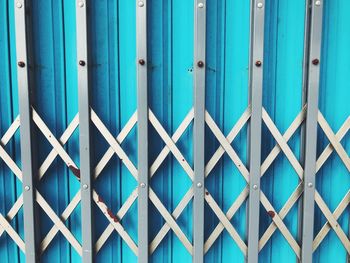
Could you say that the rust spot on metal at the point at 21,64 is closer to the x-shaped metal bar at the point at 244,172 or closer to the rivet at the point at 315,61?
the x-shaped metal bar at the point at 244,172

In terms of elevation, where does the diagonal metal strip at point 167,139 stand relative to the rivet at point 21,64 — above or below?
below

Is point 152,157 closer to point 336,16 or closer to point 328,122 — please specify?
point 328,122

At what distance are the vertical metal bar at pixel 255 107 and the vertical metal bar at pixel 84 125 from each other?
0.72 meters

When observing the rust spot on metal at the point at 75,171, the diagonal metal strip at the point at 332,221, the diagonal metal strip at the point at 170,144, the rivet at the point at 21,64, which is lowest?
the diagonal metal strip at the point at 332,221

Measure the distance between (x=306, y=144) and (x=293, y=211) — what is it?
0.34 metres

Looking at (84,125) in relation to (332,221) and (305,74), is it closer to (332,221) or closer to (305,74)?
(305,74)

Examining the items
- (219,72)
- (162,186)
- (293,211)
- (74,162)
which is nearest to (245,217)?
(293,211)

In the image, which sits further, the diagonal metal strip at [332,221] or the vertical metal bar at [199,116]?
the diagonal metal strip at [332,221]

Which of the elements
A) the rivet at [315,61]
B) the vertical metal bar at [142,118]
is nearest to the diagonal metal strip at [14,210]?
the vertical metal bar at [142,118]

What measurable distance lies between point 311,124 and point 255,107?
0.26m

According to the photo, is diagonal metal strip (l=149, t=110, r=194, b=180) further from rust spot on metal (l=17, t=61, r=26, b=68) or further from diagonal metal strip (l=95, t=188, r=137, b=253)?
rust spot on metal (l=17, t=61, r=26, b=68)

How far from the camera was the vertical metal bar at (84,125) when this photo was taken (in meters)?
1.48

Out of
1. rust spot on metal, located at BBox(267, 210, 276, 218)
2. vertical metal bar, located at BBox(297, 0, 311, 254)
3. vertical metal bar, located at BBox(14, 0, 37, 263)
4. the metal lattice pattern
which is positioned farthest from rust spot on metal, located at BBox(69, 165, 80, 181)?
vertical metal bar, located at BBox(297, 0, 311, 254)

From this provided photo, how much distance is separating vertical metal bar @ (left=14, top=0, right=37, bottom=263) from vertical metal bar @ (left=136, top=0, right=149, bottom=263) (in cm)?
49
